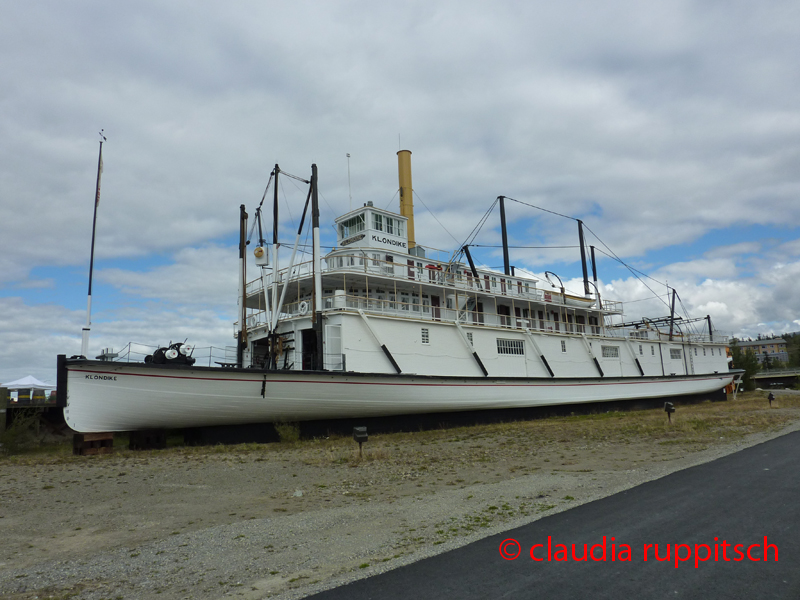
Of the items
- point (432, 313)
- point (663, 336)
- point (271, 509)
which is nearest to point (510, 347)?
point (432, 313)

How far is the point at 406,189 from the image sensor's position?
3006cm

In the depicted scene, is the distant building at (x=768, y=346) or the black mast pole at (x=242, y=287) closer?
the black mast pole at (x=242, y=287)

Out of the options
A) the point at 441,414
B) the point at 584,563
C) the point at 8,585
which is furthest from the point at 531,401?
the point at 8,585

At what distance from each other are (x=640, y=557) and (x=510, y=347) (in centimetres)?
1989

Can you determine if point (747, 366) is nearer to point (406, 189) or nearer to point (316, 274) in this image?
point (406, 189)

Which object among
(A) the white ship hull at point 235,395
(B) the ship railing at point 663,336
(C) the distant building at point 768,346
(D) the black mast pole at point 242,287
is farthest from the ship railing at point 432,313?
(C) the distant building at point 768,346

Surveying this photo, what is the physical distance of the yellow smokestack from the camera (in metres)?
29.2

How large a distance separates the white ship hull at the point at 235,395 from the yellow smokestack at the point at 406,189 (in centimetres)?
Result: 1041

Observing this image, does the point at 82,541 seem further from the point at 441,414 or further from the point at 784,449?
the point at 441,414

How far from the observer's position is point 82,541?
6996mm

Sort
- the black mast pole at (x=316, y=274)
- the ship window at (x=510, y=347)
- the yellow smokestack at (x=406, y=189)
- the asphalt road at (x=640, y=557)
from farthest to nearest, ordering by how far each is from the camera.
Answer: the yellow smokestack at (x=406, y=189) → the ship window at (x=510, y=347) → the black mast pole at (x=316, y=274) → the asphalt road at (x=640, y=557)

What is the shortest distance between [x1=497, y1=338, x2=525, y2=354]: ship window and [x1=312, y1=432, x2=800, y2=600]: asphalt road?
53.5ft

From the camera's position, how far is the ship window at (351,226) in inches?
1005

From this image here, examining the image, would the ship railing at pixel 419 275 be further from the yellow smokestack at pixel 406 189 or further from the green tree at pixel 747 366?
the green tree at pixel 747 366
